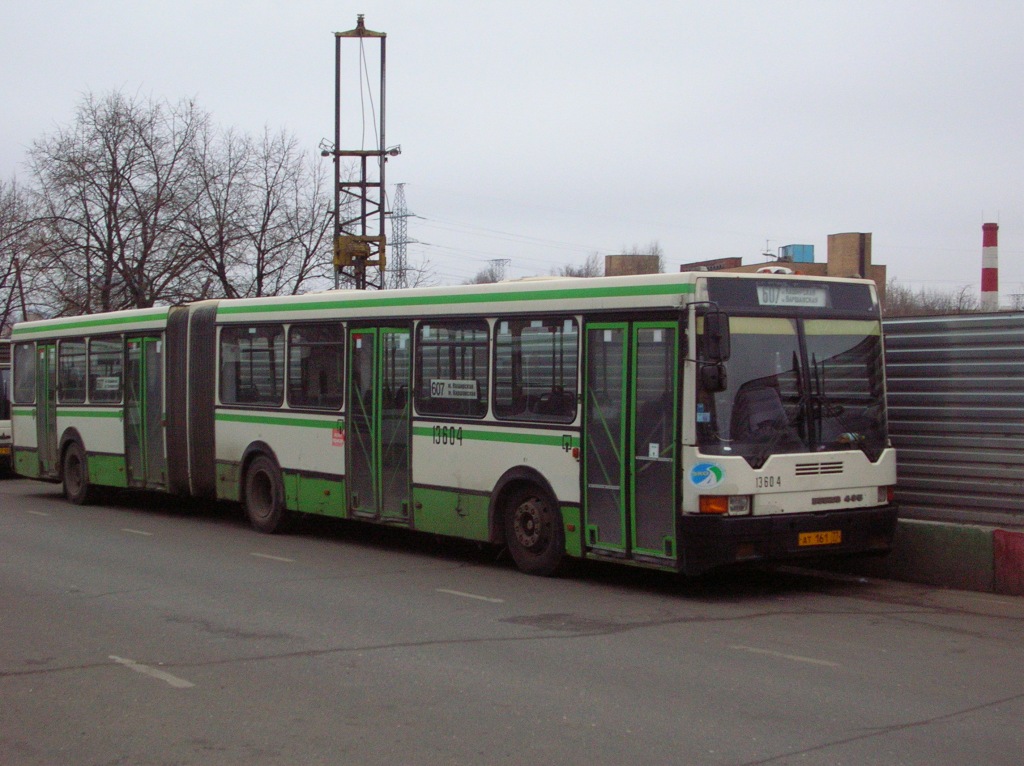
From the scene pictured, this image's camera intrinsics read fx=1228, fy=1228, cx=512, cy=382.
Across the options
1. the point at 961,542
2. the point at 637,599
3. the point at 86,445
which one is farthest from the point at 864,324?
the point at 86,445

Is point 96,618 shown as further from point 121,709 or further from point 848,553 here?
point 848,553

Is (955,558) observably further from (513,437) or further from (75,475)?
(75,475)

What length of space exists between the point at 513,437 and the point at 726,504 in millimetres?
2679

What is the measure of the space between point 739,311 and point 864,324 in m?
1.47

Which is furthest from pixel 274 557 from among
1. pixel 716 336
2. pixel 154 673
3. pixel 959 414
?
pixel 959 414

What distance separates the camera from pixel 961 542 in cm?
1120

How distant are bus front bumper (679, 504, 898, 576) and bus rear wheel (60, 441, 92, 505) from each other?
12.6 m

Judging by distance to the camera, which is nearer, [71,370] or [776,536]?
[776,536]

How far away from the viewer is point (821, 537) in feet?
34.8

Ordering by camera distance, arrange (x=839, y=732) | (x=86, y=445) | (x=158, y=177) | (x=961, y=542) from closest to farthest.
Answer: (x=839, y=732) → (x=961, y=542) → (x=86, y=445) → (x=158, y=177)

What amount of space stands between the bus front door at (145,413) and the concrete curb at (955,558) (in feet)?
34.2

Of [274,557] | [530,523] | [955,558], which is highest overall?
[530,523]

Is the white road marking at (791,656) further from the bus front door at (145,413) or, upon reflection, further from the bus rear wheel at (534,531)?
the bus front door at (145,413)

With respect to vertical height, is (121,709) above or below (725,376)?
below
